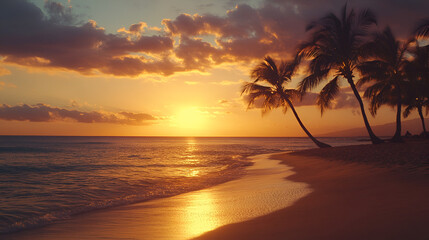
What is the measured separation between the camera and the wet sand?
5184mm

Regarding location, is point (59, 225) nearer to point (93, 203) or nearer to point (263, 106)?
point (93, 203)

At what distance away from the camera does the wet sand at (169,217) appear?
17.0ft

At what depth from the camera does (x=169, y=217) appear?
6227mm

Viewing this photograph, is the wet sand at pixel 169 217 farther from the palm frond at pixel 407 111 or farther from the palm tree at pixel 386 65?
the palm frond at pixel 407 111

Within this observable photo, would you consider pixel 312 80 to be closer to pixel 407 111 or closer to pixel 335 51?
pixel 335 51

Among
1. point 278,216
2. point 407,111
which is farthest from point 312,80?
point 407,111

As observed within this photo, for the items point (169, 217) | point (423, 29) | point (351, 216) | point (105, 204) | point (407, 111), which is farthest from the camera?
point (407, 111)

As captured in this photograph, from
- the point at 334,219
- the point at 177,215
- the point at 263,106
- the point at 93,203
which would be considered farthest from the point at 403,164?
the point at 263,106

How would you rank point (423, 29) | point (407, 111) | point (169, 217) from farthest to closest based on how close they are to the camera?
point (407, 111) < point (423, 29) < point (169, 217)

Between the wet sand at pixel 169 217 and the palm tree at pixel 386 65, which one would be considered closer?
the wet sand at pixel 169 217

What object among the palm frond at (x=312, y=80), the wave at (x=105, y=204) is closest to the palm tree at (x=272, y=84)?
the palm frond at (x=312, y=80)

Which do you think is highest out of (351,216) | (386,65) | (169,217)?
(386,65)

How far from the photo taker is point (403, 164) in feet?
35.0

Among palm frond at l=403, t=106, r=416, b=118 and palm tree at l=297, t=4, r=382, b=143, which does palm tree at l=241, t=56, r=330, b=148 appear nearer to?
palm tree at l=297, t=4, r=382, b=143
